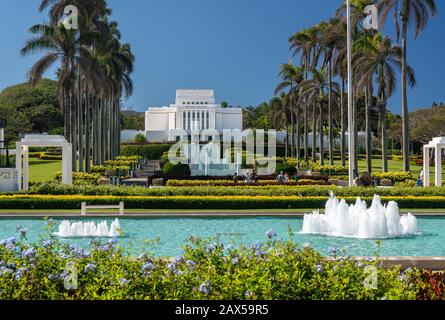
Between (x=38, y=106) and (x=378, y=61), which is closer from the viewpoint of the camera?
(x=378, y=61)

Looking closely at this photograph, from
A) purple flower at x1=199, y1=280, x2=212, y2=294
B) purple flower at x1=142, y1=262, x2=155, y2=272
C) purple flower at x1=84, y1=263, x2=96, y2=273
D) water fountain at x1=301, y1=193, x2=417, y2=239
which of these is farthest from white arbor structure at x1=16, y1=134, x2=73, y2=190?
purple flower at x1=199, y1=280, x2=212, y2=294

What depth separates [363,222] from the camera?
1502 cm

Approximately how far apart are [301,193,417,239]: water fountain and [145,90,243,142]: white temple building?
89.6 metres

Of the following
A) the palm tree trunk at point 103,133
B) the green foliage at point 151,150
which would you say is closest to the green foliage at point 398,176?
the palm tree trunk at point 103,133

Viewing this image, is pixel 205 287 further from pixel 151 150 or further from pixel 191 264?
pixel 151 150

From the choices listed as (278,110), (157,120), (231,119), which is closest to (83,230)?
(278,110)

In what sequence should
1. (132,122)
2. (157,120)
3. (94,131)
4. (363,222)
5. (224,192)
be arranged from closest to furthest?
(363,222), (224,192), (94,131), (157,120), (132,122)

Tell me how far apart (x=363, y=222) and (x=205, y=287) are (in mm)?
9800

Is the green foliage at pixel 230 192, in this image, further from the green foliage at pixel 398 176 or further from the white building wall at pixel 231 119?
the white building wall at pixel 231 119

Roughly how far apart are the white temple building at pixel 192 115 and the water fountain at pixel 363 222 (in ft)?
294

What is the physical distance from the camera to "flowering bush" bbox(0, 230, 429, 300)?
6125 millimetres

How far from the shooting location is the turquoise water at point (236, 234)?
1310cm

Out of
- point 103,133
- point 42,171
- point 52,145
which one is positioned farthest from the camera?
point 103,133

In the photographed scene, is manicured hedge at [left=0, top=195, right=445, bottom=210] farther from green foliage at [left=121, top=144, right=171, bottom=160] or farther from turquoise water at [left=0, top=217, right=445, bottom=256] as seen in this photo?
→ green foliage at [left=121, top=144, right=171, bottom=160]
